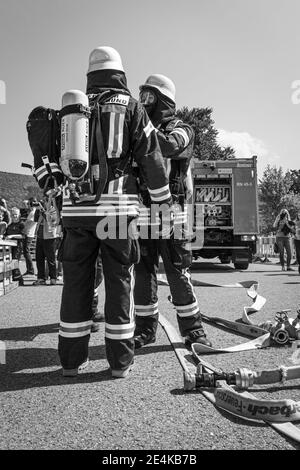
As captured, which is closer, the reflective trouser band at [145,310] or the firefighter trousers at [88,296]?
the firefighter trousers at [88,296]

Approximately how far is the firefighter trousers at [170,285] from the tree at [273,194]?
142ft

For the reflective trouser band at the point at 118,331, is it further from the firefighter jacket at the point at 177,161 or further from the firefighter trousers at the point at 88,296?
the firefighter jacket at the point at 177,161

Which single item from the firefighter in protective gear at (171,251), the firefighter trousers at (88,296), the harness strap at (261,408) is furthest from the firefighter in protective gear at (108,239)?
the harness strap at (261,408)

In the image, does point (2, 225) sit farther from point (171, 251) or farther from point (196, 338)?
point (196, 338)

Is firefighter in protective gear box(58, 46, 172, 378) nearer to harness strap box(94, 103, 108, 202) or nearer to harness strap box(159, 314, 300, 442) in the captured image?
harness strap box(94, 103, 108, 202)

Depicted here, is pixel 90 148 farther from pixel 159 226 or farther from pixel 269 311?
pixel 269 311

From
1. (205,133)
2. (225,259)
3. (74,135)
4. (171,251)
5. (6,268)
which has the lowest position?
(225,259)

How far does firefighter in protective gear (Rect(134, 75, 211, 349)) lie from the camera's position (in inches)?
161

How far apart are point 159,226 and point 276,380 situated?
5.65 feet

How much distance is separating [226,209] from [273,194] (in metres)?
34.0

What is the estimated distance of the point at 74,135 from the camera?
3.18m

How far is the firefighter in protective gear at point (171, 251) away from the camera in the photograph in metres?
4.09

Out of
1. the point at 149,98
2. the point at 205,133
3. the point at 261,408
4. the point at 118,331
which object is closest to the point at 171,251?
the point at 118,331

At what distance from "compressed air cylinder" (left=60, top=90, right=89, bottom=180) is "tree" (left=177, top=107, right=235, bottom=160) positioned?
3642 centimetres
